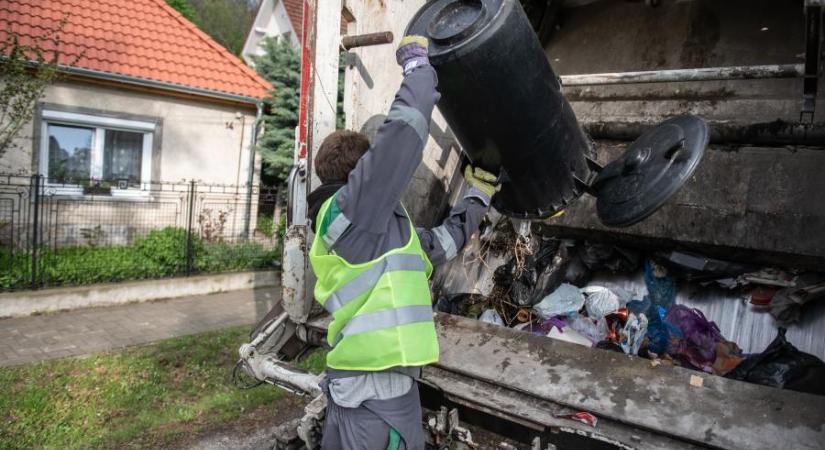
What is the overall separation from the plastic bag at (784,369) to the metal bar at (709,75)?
98cm

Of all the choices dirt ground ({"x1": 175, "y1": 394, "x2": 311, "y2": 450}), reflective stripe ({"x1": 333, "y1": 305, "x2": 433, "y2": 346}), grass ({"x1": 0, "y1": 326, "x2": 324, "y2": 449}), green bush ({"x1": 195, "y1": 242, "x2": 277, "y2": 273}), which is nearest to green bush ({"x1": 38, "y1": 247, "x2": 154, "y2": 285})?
green bush ({"x1": 195, "y1": 242, "x2": 277, "y2": 273})

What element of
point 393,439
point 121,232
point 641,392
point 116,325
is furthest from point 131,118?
point 641,392

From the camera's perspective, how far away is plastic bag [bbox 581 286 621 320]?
2.46 m

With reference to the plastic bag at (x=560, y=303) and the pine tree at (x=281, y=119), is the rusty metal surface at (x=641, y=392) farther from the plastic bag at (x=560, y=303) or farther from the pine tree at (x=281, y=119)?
the pine tree at (x=281, y=119)

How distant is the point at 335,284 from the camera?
1.69 metres

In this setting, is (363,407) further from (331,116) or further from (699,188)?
(699,188)

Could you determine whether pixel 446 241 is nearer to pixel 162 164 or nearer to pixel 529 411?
pixel 529 411

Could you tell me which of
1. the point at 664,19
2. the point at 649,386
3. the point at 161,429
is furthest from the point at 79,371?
the point at 664,19

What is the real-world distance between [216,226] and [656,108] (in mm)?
6699

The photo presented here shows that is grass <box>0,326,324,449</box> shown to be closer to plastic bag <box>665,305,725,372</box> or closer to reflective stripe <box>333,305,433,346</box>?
reflective stripe <box>333,305,433,346</box>

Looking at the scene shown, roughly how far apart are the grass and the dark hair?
2.20 m

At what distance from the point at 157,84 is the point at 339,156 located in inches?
265

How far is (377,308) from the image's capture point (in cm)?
160

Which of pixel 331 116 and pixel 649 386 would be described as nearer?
pixel 649 386
